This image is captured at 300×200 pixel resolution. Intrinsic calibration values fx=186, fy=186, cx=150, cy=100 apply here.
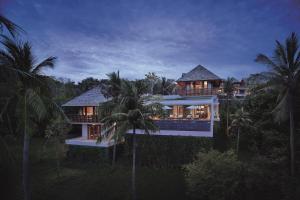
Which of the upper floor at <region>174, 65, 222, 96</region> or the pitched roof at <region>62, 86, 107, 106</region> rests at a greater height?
the upper floor at <region>174, 65, 222, 96</region>

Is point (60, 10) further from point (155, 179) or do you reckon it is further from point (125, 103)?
point (155, 179)

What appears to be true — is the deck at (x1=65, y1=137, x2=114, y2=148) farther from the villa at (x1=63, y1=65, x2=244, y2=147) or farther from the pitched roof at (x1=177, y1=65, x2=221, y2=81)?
the pitched roof at (x1=177, y1=65, x2=221, y2=81)

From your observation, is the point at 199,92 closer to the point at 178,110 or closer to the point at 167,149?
the point at 178,110

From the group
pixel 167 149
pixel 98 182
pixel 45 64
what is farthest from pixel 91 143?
pixel 45 64

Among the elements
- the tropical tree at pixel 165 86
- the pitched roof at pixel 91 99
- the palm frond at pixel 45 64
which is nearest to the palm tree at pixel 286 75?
the palm frond at pixel 45 64

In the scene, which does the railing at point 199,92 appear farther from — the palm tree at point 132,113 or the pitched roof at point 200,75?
the palm tree at point 132,113

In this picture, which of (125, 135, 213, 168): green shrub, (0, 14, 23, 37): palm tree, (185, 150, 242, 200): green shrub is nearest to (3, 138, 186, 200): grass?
(125, 135, 213, 168): green shrub

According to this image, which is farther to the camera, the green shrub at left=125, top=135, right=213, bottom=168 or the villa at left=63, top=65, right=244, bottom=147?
the villa at left=63, top=65, right=244, bottom=147
